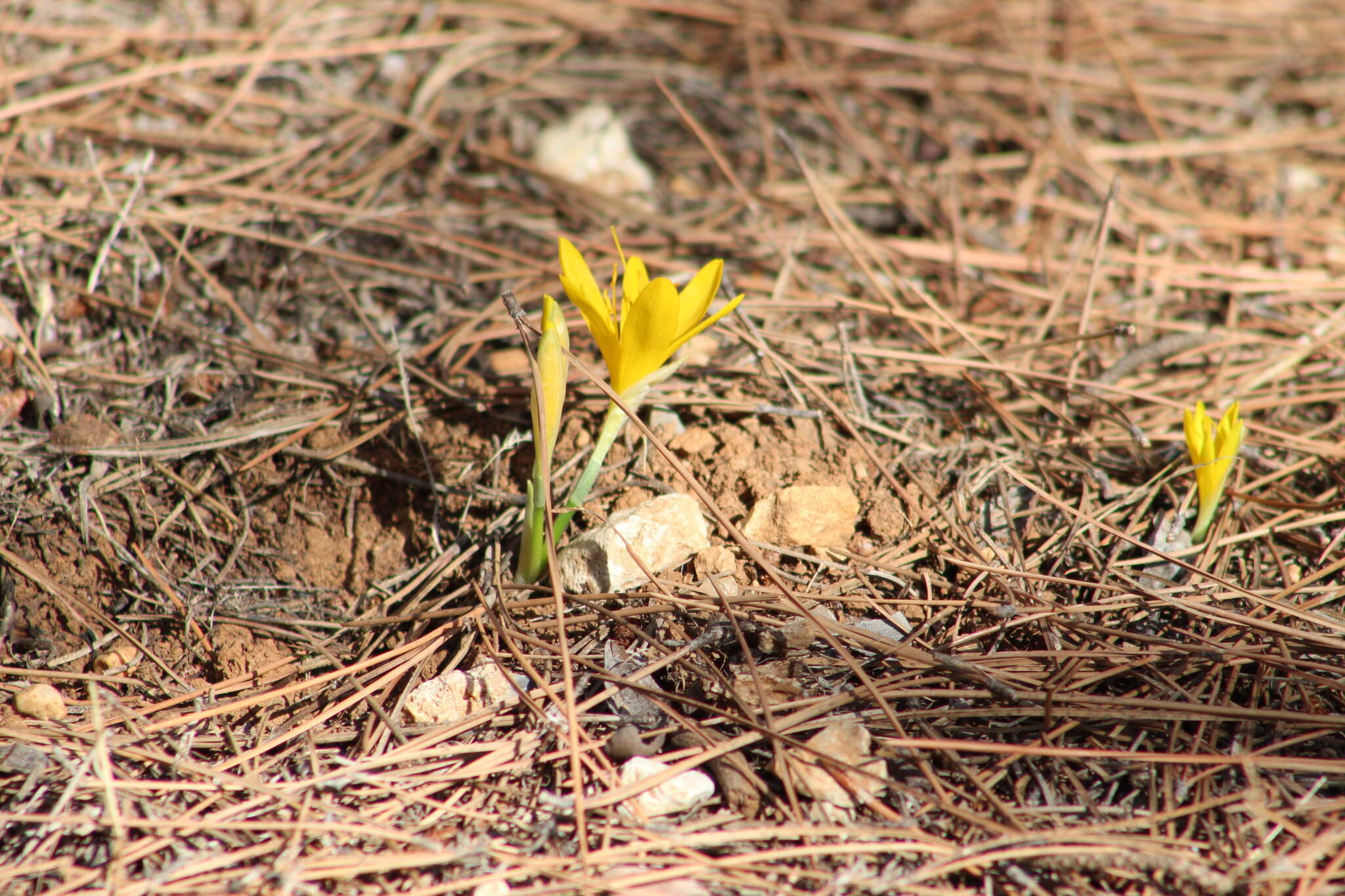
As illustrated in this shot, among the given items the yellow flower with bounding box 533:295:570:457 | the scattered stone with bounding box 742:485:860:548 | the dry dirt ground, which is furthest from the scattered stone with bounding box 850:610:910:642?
the yellow flower with bounding box 533:295:570:457

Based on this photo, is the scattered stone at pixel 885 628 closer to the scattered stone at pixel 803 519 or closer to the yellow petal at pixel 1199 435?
the scattered stone at pixel 803 519

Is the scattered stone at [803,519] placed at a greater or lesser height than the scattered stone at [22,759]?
greater

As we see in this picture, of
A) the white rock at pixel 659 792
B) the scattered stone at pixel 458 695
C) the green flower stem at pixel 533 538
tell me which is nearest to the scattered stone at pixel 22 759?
the scattered stone at pixel 458 695

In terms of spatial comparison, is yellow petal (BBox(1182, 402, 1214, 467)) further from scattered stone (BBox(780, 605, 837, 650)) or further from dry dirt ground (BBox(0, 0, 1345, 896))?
scattered stone (BBox(780, 605, 837, 650))

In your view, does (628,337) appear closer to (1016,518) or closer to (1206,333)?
(1016,518)

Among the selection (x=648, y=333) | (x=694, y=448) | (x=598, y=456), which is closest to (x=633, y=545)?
(x=598, y=456)

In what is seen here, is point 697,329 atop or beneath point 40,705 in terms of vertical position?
atop

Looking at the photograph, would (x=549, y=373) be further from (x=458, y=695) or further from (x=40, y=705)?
(x=40, y=705)

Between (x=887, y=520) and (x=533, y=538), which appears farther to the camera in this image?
(x=887, y=520)
